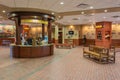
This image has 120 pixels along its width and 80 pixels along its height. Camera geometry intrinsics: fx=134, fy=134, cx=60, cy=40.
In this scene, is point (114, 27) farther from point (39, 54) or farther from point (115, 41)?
point (39, 54)

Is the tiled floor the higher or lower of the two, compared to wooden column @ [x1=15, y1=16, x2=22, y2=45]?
lower

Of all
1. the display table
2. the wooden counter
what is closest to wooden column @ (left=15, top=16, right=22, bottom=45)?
the display table

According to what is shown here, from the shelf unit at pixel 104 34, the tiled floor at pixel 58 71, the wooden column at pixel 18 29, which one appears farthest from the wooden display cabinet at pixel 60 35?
the tiled floor at pixel 58 71

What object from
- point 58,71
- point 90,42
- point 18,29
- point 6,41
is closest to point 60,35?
point 90,42

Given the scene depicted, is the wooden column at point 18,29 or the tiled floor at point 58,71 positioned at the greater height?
the wooden column at point 18,29

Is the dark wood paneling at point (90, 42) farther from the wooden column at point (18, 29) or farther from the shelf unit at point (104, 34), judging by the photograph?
the wooden column at point (18, 29)

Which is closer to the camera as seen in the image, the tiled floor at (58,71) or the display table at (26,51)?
the tiled floor at (58,71)

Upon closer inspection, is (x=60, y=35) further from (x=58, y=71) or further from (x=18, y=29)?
(x=58, y=71)

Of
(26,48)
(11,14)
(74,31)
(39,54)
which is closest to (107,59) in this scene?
(39,54)

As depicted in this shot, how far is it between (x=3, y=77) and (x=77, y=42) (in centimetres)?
1575

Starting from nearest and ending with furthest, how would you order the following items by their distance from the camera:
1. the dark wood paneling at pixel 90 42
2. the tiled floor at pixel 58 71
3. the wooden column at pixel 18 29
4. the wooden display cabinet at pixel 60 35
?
1. the tiled floor at pixel 58 71
2. the wooden column at pixel 18 29
3. the dark wood paneling at pixel 90 42
4. the wooden display cabinet at pixel 60 35

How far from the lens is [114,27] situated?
1798 cm

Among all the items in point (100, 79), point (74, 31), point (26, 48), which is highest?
point (74, 31)

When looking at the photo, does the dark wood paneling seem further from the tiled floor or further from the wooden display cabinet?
the tiled floor
